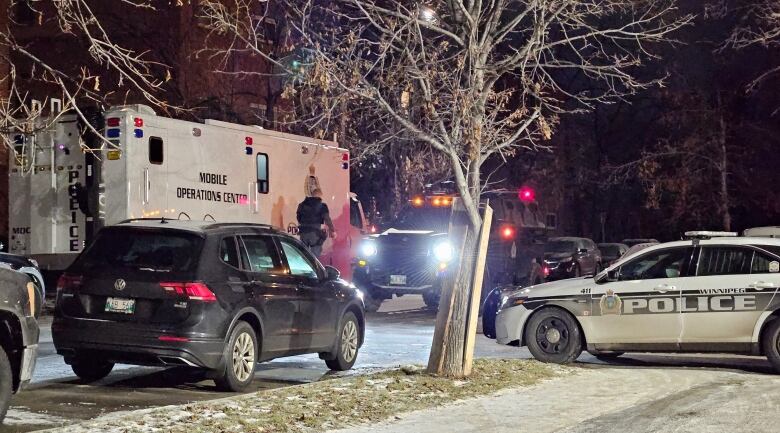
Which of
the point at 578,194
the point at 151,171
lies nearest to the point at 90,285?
the point at 151,171

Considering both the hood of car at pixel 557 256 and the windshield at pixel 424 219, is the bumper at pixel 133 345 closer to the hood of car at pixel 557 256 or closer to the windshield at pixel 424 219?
the windshield at pixel 424 219

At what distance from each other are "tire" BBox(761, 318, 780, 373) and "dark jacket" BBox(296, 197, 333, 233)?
35.4 feet

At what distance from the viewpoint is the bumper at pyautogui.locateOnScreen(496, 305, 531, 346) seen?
1374 centimetres

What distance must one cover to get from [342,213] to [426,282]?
2450 millimetres

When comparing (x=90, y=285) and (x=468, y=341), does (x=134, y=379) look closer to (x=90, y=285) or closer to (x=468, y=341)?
(x=90, y=285)

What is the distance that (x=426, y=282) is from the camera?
22.4 meters

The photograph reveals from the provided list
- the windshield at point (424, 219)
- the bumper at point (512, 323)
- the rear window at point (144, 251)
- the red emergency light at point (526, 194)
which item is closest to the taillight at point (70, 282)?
the rear window at point (144, 251)

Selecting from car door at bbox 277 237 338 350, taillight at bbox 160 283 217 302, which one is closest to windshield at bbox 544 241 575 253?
car door at bbox 277 237 338 350

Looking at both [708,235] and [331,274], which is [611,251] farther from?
[331,274]

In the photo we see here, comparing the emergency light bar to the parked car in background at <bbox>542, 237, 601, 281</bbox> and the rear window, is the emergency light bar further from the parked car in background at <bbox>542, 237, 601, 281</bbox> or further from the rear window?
the parked car in background at <bbox>542, 237, 601, 281</bbox>

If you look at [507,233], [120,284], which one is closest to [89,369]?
[120,284]

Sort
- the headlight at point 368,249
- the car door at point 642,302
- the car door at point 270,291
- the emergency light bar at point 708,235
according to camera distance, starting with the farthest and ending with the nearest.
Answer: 1. the headlight at point 368,249
2. the emergency light bar at point 708,235
3. the car door at point 642,302
4. the car door at point 270,291

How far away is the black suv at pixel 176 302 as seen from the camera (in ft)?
34.4

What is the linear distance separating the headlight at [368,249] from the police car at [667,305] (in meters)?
9.27
